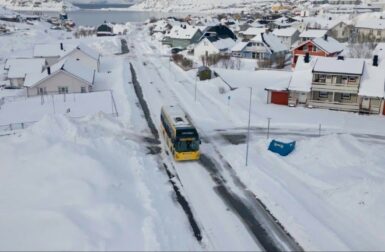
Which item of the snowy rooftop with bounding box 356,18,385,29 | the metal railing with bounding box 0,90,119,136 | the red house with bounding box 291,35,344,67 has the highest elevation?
the snowy rooftop with bounding box 356,18,385,29

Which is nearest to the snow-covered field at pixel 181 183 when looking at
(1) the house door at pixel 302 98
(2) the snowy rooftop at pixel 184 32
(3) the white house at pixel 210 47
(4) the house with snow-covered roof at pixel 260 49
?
(1) the house door at pixel 302 98

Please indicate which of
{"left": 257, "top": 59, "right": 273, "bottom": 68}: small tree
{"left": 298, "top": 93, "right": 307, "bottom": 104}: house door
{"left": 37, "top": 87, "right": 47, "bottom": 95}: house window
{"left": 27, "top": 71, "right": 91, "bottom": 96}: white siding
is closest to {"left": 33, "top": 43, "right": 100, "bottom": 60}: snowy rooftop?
{"left": 27, "top": 71, "right": 91, "bottom": 96}: white siding

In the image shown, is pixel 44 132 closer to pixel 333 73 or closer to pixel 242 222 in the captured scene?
pixel 242 222

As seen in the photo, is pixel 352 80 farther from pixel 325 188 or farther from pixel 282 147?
pixel 325 188

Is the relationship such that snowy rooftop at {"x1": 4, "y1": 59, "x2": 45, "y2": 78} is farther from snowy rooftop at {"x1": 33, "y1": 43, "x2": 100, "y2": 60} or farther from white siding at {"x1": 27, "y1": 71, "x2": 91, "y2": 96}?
white siding at {"x1": 27, "y1": 71, "x2": 91, "y2": 96}

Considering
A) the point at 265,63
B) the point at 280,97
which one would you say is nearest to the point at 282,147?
the point at 280,97

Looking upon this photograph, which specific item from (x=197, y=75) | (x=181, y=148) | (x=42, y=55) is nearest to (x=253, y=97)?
(x=197, y=75)
